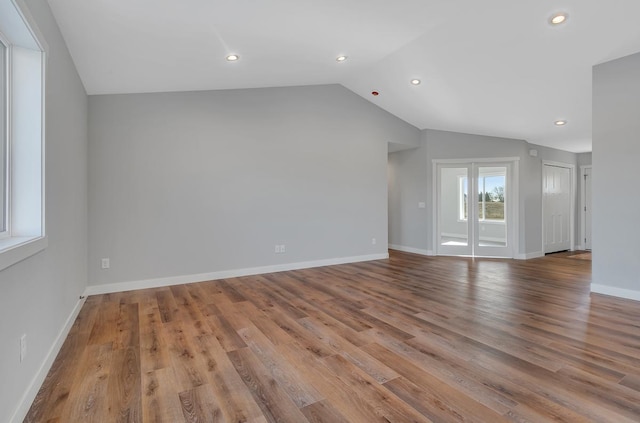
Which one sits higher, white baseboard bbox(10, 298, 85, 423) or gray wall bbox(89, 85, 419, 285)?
gray wall bbox(89, 85, 419, 285)

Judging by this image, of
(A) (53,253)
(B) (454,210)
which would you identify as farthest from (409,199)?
(A) (53,253)

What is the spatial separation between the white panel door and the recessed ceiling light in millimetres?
4392

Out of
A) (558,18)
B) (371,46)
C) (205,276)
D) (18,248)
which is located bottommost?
(205,276)

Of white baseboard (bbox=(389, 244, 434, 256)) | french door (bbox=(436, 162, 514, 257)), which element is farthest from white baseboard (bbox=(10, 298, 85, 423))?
french door (bbox=(436, 162, 514, 257))

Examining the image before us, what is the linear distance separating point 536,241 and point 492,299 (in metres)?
3.78

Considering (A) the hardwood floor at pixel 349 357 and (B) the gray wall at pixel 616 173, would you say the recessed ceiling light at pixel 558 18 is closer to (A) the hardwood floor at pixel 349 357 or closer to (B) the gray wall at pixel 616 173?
(B) the gray wall at pixel 616 173

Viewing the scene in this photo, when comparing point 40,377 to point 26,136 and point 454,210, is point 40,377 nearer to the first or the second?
point 26,136

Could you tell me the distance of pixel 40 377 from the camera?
6.38ft

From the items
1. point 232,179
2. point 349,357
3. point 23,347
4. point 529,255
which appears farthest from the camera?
point 529,255

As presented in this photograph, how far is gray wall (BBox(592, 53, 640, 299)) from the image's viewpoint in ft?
11.5

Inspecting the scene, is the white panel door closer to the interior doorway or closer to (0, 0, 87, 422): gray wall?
the interior doorway

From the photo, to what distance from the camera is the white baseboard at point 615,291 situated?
350 centimetres

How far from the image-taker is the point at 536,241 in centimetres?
647

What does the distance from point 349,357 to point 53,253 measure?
7.43 ft
